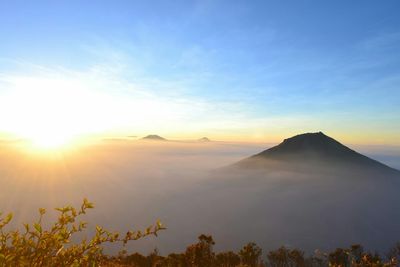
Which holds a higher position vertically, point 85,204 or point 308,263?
point 85,204

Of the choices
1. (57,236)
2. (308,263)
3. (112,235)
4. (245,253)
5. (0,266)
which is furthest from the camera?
(308,263)

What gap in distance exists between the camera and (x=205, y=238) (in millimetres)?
36000

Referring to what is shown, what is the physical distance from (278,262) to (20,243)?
78.8 m

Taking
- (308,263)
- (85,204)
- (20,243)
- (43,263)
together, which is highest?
(85,204)

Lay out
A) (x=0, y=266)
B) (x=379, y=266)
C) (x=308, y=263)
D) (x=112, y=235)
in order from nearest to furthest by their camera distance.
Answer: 1. (x=0, y=266)
2. (x=112, y=235)
3. (x=379, y=266)
4. (x=308, y=263)

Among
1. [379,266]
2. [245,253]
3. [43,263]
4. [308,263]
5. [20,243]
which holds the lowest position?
[308,263]

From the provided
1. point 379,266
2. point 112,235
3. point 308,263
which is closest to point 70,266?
point 112,235

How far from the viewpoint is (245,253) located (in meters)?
35.4

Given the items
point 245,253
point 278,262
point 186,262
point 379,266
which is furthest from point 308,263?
point 379,266

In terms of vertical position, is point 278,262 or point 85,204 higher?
point 85,204

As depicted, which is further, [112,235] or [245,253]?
[245,253]

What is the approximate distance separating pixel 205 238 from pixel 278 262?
46.5 meters

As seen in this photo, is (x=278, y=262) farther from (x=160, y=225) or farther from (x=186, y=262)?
(x=160, y=225)

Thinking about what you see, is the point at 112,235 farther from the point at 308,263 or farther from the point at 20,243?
the point at 308,263
